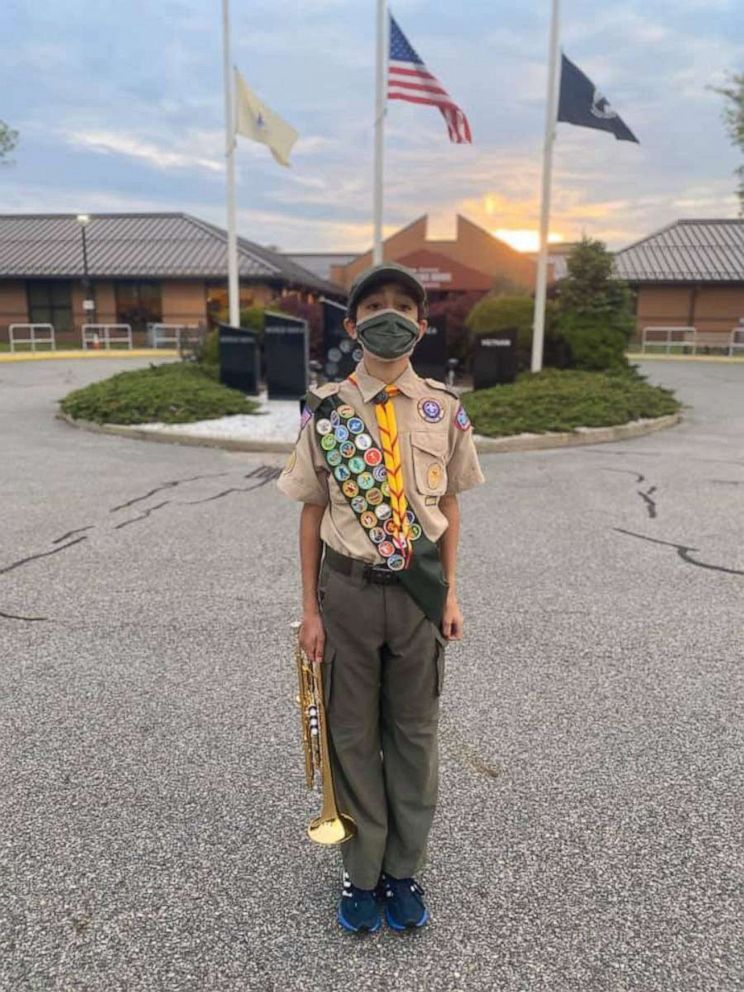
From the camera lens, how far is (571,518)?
7.09m

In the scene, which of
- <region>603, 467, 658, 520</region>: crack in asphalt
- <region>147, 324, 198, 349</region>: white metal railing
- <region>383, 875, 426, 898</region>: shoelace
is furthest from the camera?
<region>147, 324, 198, 349</region>: white metal railing

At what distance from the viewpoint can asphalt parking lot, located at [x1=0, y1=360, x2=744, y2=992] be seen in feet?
7.18

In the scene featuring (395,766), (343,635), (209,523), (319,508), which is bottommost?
(209,523)

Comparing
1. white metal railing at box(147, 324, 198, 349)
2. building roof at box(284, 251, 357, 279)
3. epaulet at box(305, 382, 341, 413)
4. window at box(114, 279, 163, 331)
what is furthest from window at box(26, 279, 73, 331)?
epaulet at box(305, 382, 341, 413)

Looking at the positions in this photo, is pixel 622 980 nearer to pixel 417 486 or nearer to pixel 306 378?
pixel 417 486

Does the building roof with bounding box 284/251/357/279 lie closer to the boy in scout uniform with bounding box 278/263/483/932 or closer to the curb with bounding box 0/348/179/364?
the curb with bounding box 0/348/179/364

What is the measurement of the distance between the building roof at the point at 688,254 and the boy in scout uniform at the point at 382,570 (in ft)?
127

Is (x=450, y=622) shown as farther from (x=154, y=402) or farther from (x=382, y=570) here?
(x=154, y=402)

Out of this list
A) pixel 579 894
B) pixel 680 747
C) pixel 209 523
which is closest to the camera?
pixel 579 894

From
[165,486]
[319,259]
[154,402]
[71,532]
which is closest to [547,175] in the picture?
[154,402]

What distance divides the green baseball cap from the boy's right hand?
89 cm

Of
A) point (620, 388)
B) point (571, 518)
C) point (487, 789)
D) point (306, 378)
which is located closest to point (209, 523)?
point (571, 518)

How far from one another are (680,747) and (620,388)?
38.7 ft

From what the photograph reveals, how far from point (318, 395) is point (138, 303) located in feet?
130
